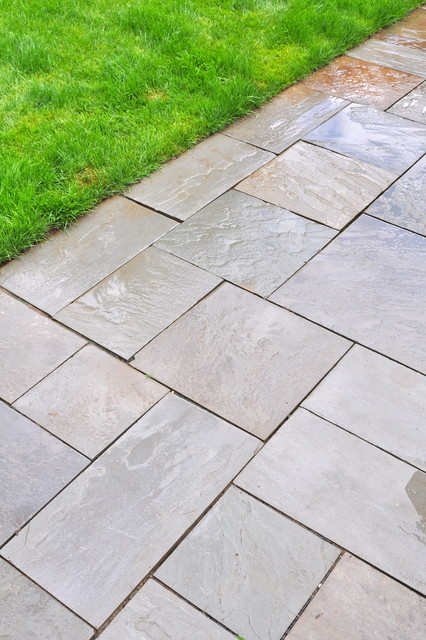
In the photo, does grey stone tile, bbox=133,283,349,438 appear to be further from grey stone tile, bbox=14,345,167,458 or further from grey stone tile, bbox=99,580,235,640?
grey stone tile, bbox=99,580,235,640

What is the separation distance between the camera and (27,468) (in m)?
2.48

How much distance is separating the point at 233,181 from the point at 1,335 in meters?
1.66

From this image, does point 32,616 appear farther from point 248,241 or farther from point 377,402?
point 248,241

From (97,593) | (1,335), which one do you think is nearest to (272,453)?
(97,593)

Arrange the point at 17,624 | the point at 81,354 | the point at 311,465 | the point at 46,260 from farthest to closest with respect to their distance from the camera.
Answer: the point at 46,260, the point at 81,354, the point at 311,465, the point at 17,624

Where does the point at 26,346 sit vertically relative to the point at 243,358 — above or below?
above

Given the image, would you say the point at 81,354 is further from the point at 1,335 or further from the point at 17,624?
the point at 17,624

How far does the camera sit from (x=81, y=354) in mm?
2898

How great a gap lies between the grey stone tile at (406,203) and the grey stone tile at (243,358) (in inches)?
39.3

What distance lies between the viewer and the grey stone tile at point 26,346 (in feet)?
9.16

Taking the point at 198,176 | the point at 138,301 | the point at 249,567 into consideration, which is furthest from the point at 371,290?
the point at 249,567

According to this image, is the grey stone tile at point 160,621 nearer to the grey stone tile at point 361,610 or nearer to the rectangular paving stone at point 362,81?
the grey stone tile at point 361,610

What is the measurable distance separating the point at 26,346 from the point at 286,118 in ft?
8.15

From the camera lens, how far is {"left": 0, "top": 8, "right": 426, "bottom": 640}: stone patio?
2119 millimetres
